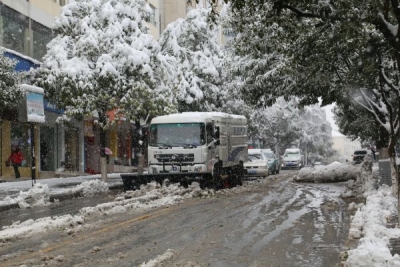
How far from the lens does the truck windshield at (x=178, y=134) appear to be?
20453mm

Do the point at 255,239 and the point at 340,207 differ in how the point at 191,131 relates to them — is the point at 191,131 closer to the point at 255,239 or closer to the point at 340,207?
the point at 340,207

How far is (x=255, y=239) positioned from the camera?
31.4ft

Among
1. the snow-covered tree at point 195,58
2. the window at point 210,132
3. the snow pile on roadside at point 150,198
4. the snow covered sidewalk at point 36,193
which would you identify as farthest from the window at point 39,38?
the snow pile on roadside at point 150,198

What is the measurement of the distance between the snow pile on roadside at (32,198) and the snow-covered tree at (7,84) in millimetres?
4238

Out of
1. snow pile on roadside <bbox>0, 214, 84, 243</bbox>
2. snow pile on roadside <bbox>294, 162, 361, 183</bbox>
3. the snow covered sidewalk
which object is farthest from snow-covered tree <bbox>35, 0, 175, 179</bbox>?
snow pile on roadside <bbox>0, 214, 84, 243</bbox>

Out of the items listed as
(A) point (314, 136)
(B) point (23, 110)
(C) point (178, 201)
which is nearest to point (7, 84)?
(B) point (23, 110)

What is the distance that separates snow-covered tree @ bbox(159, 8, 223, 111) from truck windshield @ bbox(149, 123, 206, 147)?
12900mm

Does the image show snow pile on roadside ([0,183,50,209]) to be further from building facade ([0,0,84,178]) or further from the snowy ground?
building facade ([0,0,84,178])

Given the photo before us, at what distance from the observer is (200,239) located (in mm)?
9570

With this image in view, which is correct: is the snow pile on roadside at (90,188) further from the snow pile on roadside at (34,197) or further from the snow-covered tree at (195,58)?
the snow-covered tree at (195,58)

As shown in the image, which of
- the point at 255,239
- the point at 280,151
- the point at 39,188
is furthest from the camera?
the point at 280,151

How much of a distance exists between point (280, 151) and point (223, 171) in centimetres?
5749

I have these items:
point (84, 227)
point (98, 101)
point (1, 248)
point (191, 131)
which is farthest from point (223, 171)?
point (1, 248)

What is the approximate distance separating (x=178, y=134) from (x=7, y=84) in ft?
21.5
